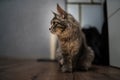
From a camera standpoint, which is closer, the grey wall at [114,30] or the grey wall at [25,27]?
the grey wall at [114,30]

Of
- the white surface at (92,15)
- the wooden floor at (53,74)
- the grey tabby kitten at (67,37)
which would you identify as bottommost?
the wooden floor at (53,74)

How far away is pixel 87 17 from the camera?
3.03 m

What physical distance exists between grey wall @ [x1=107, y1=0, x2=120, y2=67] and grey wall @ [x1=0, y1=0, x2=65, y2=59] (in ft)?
3.94

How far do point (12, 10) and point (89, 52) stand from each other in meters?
1.86

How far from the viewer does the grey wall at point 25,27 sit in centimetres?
302

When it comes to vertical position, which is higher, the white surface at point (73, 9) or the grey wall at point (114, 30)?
the white surface at point (73, 9)

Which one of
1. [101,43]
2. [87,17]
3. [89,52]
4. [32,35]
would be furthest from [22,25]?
[89,52]

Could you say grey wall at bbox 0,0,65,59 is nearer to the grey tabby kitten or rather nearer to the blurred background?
the blurred background

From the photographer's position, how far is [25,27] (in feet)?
10.1

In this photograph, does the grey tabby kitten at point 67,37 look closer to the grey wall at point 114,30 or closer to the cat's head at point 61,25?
the cat's head at point 61,25

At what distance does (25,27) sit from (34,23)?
0.52 ft

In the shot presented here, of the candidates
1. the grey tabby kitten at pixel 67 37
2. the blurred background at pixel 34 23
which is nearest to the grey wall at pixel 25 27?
the blurred background at pixel 34 23

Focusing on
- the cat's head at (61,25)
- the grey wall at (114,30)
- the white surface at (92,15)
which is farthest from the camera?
the white surface at (92,15)

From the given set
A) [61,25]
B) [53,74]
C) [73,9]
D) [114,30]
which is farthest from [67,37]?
[73,9]
